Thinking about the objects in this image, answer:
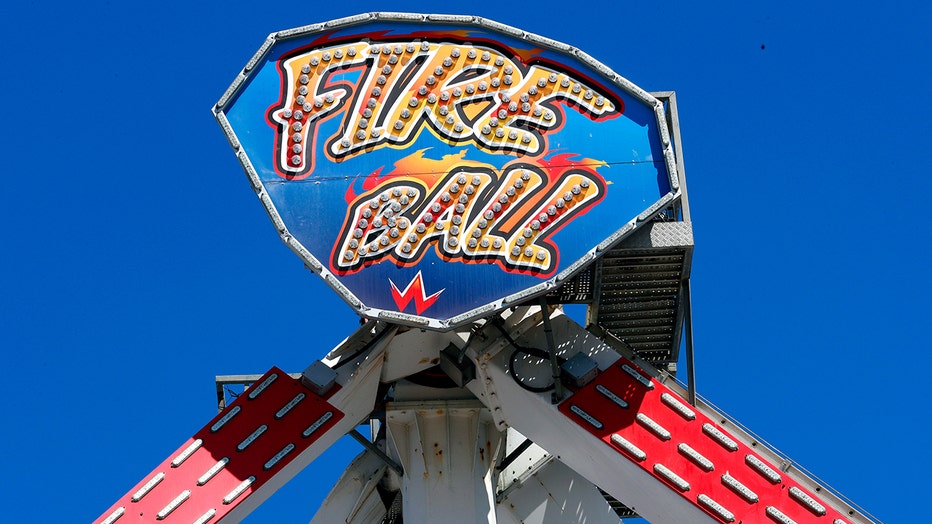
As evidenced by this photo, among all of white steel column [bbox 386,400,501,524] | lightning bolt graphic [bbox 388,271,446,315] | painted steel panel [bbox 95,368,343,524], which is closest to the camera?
lightning bolt graphic [bbox 388,271,446,315]

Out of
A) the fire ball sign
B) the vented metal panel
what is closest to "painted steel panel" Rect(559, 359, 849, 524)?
the vented metal panel

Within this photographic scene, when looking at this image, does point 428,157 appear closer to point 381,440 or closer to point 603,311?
point 603,311

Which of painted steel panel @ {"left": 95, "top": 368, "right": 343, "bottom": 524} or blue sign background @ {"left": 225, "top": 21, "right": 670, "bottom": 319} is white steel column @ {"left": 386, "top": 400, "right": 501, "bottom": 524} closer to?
painted steel panel @ {"left": 95, "top": 368, "right": 343, "bottom": 524}

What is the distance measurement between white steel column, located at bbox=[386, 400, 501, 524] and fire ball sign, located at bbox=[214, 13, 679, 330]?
16.8 ft

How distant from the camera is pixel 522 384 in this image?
113ft

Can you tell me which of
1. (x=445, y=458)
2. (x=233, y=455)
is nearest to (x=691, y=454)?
(x=445, y=458)

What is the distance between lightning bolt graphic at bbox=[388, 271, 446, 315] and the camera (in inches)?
1260

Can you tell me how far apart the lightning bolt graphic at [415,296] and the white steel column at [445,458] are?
16.5ft

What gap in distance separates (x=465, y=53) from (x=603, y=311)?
5.52m

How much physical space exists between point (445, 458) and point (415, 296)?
5.20 m

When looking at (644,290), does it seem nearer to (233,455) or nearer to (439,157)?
(439,157)

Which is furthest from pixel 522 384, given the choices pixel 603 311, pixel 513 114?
pixel 513 114

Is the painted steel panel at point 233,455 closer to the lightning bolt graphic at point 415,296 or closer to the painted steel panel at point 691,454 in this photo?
the lightning bolt graphic at point 415,296

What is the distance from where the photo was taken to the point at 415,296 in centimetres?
3209
